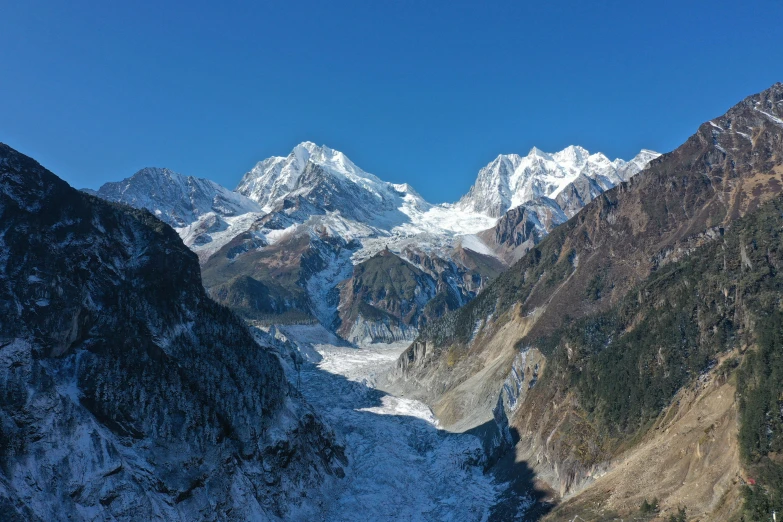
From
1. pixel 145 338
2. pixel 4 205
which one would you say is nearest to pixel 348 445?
pixel 145 338

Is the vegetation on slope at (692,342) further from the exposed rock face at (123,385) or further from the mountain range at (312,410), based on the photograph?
the exposed rock face at (123,385)

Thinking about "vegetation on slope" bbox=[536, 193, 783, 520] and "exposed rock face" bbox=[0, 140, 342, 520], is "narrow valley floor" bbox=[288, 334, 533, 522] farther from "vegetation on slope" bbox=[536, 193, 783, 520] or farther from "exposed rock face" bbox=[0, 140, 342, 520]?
"vegetation on slope" bbox=[536, 193, 783, 520]

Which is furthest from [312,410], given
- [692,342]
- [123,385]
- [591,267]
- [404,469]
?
[591,267]

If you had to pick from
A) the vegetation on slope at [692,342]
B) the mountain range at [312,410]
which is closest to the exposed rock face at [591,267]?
the mountain range at [312,410]

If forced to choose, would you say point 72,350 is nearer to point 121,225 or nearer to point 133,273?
point 133,273

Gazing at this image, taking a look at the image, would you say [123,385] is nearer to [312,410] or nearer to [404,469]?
[312,410]

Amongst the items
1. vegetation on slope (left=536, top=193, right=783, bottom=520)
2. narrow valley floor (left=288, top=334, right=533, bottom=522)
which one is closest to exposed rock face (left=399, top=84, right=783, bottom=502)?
vegetation on slope (left=536, top=193, right=783, bottom=520)
